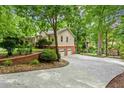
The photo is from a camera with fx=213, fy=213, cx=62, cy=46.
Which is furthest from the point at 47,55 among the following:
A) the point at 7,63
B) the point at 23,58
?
the point at 7,63

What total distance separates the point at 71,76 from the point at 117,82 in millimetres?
1218

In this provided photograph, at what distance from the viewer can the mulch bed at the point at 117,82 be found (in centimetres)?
511

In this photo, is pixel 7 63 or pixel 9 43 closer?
pixel 7 63

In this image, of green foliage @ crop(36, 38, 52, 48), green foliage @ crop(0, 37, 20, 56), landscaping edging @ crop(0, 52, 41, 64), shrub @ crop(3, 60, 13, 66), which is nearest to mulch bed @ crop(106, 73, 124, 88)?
green foliage @ crop(36, 38, 52, 48)

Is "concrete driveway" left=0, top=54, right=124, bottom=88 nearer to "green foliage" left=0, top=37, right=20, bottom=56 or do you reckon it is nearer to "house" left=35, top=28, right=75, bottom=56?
"house" left=35, top=28, right=75, bottom=56

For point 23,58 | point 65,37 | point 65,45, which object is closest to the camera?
point 23,58

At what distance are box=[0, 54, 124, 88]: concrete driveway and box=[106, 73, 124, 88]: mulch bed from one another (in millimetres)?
116

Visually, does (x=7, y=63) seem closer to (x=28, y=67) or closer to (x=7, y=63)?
(x=7, y=63)

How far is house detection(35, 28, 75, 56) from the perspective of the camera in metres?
7.19

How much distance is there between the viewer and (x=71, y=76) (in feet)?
19.0

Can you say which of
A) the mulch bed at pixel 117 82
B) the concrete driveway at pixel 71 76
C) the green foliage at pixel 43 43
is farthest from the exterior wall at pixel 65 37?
the mulch bed at pixel 117 82

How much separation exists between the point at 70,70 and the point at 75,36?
354cm
